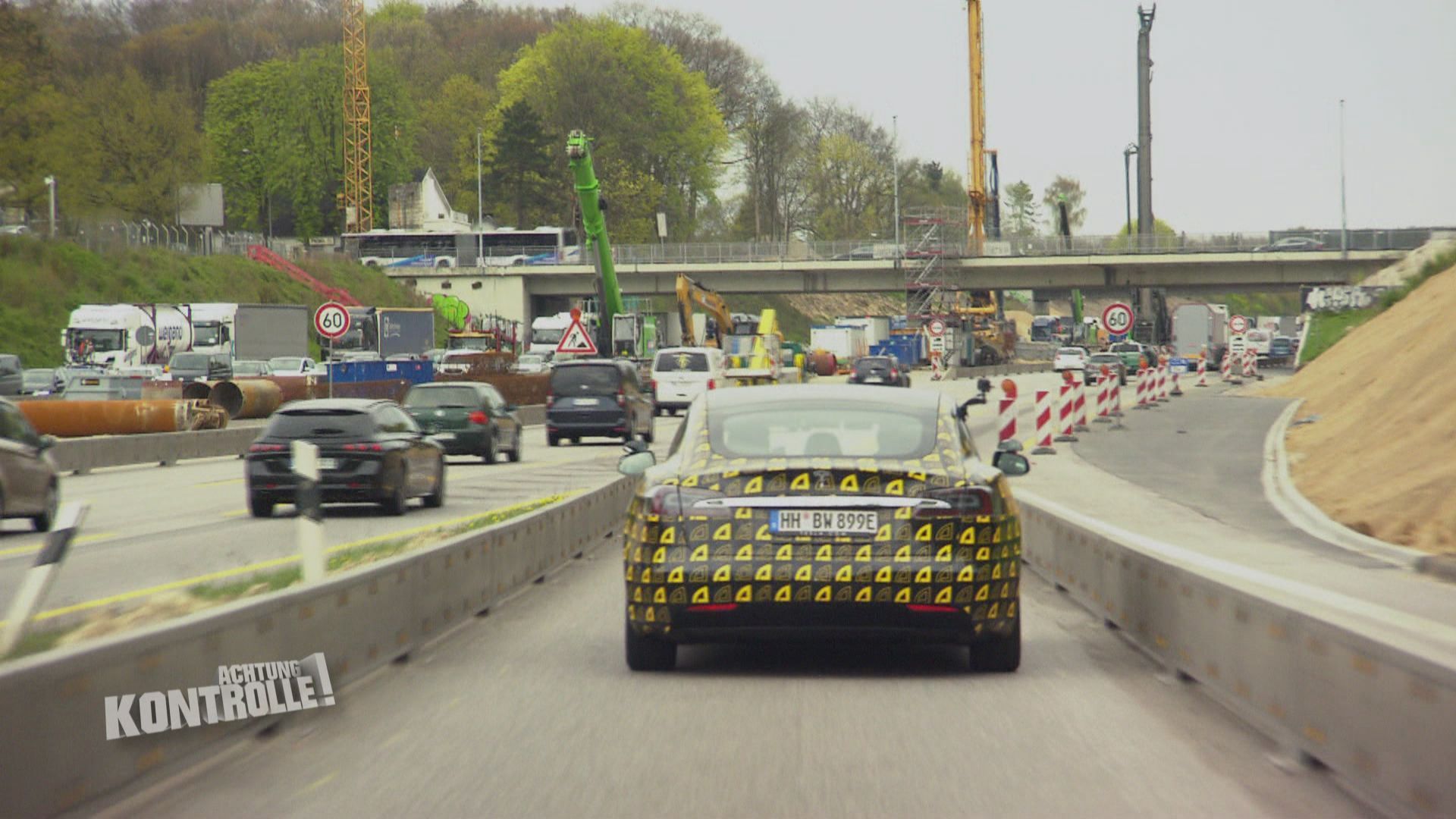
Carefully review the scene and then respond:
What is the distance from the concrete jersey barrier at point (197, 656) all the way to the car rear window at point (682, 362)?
42.4m

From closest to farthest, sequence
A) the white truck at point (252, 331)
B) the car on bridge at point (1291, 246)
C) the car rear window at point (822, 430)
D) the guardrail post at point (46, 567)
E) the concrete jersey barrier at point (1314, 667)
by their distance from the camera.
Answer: the concrete jersey barrier at point (1314, 667) → the guardrail post at point (46, 567) → the car rear window at point (822, 430) → the white truck at point (252, 331) → the car on bridge at point (1291, 246)

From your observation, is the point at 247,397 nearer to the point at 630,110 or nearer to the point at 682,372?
the point at 682,372

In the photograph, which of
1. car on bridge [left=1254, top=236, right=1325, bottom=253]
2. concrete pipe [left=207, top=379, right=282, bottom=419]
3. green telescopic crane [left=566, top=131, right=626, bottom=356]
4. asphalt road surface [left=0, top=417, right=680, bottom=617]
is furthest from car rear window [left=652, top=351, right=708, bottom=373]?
car on bridge [left=1254, top=236, right=1325, bottom=253]

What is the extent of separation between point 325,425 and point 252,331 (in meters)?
41.8

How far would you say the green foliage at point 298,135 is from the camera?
413ft

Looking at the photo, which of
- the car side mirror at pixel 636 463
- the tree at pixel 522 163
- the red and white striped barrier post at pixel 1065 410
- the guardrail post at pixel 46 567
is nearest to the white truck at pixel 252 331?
the red and white striped barrier post at pixel 1065 410

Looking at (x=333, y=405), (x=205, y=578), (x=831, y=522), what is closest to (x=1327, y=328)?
(x=333, y=405)

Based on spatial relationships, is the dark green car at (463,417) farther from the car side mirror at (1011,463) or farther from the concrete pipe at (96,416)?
the car side mirror at (1011,463)

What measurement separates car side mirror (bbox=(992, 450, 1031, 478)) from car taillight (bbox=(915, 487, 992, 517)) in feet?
5.96

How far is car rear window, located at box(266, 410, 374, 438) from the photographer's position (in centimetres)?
2312

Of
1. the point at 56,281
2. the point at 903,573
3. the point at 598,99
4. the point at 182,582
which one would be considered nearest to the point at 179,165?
the point at 56,281

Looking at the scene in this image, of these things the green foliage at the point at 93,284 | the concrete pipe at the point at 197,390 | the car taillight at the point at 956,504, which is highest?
the green foliage at the point at 93,284

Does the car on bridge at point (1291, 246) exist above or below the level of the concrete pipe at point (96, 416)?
above

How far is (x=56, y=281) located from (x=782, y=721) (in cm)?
6513
